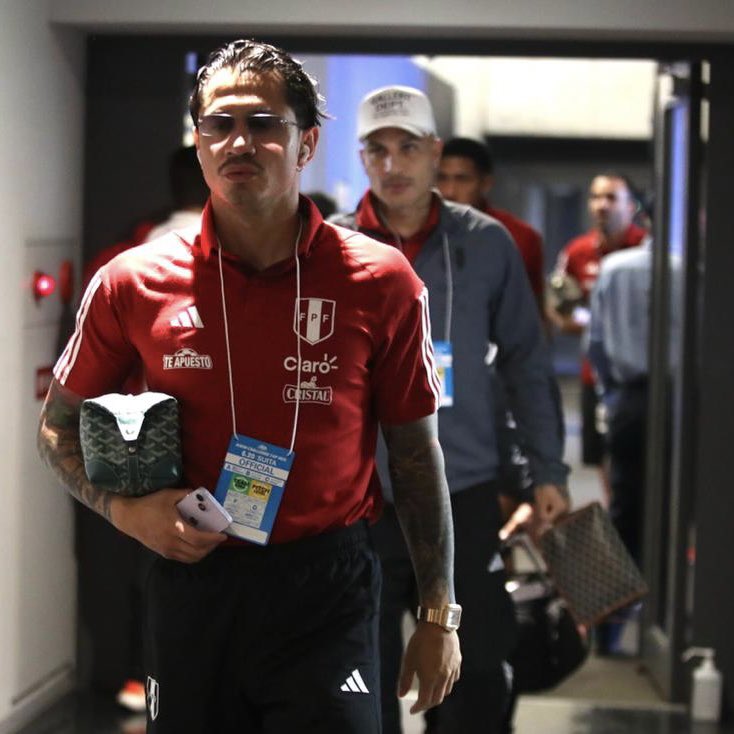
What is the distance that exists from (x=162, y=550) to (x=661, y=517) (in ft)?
12.5

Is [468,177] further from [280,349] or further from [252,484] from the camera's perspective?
[252,484]

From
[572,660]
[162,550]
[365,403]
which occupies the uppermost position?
[365,403]

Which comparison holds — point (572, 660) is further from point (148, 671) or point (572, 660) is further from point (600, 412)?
point (600, 412)

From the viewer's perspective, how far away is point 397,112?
4051 mm

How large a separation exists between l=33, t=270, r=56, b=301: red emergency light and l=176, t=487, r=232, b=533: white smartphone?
259 cm

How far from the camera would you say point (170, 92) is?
5227 millimetres

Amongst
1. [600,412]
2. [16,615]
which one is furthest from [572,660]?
[600,412]

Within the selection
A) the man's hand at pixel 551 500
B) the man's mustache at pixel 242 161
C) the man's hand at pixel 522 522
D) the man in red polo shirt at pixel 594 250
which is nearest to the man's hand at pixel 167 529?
the man's mustache at pixel 242 161

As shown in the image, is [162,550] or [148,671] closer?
[162,550]

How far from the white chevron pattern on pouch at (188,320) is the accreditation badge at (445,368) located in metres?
1.38

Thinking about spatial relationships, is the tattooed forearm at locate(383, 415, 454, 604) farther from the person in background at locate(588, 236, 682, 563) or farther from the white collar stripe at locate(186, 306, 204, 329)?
the person in background at locate(588, 236, 682, 563)

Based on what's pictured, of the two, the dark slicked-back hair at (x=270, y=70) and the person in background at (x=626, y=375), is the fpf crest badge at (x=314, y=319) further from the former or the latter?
the person in background at (x=626, y=375)

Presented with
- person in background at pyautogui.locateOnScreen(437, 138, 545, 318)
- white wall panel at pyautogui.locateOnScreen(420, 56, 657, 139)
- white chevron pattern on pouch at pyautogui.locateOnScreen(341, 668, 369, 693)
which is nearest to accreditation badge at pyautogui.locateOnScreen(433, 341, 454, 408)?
white chevron pattern on pouch at pyautogui.locateOnScreen(341, 668, 369, 693)

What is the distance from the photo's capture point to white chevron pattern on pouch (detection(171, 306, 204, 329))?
2479mm
